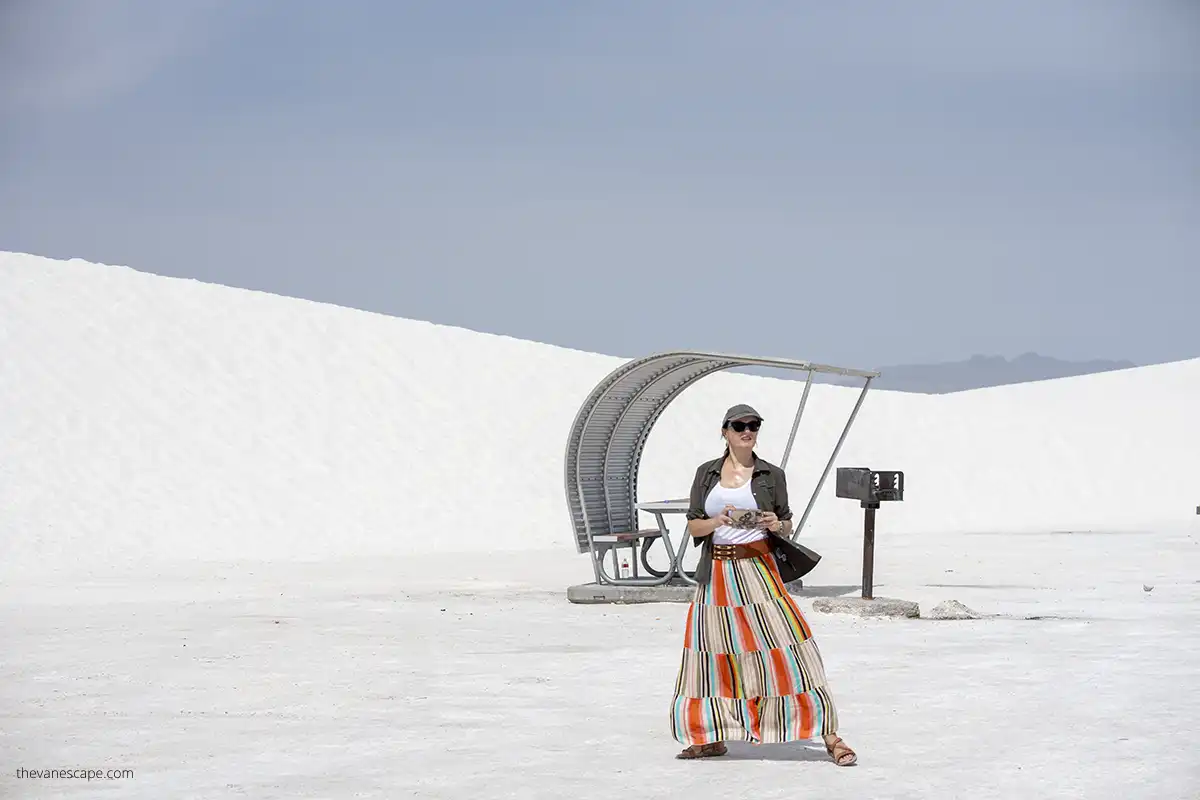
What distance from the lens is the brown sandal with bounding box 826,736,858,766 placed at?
711 cm

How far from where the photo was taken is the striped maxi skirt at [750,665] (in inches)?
277

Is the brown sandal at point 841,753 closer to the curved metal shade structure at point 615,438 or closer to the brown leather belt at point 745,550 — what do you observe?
the brown leather belt at point 745,550

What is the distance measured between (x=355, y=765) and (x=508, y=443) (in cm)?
2659

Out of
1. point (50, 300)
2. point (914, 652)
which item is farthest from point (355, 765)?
point (50, 300)

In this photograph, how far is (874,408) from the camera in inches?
1636

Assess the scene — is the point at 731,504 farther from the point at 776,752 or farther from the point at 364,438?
the point at 364,438

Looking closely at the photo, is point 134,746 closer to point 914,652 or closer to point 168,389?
point 914,652

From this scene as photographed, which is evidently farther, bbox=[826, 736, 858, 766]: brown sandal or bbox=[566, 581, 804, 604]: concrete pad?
bbox=[566, 581, 804, 604]: concrete pad

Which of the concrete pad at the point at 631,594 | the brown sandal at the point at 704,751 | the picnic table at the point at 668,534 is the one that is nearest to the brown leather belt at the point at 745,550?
the brown sandal at the point at 704,751

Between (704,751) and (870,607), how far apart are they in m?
6.23

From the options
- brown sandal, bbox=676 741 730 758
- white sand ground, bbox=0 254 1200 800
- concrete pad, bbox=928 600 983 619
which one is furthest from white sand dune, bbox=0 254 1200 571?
brown sandal, bbox=676 741 730 758

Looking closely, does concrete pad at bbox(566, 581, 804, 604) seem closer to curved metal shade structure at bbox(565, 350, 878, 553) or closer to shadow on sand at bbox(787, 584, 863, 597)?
curved metal shade structure at bbox(565, 350, 878, 553)

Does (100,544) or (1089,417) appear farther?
(1089,417)

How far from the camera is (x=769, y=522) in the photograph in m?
7.00
